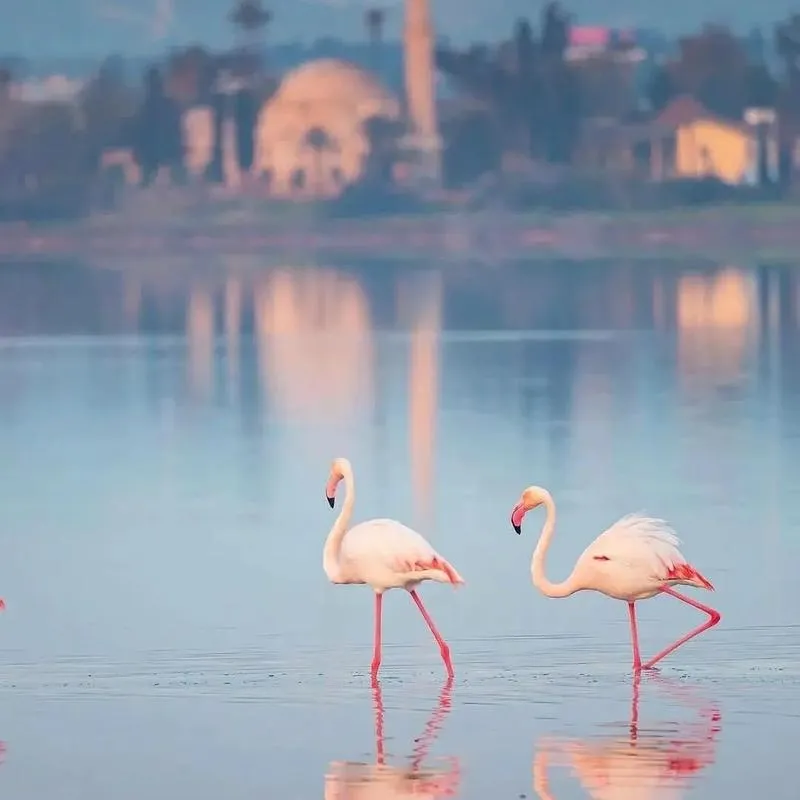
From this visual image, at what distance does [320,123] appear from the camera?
115062 millimetres

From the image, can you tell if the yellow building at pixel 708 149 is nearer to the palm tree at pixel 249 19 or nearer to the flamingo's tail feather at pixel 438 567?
the palm tree at pixel 249 19

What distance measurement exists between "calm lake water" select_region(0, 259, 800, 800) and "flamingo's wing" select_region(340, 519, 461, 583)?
0.39 meters

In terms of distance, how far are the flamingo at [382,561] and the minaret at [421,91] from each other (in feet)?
306

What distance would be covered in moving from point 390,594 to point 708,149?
9513 cm

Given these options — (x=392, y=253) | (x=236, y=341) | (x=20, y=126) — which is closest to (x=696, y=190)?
(x=392, y=253)

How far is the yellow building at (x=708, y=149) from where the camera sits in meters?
104

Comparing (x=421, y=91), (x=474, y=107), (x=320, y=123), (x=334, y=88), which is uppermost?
(x=334, y=88)

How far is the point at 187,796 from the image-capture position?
8.49m

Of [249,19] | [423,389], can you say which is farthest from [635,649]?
[249,19]

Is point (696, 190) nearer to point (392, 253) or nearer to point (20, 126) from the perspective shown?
point (392, 253)

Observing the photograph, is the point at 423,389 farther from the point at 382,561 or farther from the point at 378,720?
the point at 378,720

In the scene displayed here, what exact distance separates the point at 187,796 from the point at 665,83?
108m

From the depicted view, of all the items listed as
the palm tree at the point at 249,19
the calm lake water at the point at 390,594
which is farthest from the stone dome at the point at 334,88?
the calm lake water at the point at 390,594

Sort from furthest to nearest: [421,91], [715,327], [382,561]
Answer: [421,91] < [715,327] < [382,561]
